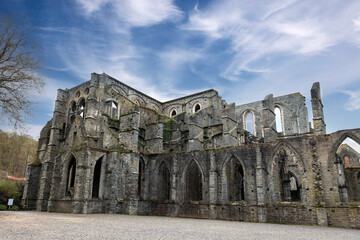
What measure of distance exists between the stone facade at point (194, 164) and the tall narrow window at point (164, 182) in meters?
0.08

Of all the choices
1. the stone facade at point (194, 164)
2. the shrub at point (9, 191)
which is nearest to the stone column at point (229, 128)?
the stone facade at point (194, 164)

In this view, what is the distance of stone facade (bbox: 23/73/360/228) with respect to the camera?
15500 millimetres

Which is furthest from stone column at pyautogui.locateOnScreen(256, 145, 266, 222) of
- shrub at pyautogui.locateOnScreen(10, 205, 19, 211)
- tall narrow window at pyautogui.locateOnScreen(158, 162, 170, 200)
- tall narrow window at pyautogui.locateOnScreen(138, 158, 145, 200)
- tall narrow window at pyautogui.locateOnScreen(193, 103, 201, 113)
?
shrub at pyautogui.locateOnScreen(10, 205, 19, 211)

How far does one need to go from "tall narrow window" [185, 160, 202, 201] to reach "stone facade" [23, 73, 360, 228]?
0.08m

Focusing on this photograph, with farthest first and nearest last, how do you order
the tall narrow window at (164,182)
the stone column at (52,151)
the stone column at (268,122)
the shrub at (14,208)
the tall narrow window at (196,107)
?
the tall narrow window at (196,107) < the stone column at (268,122) < the stone column at (52,151) < the shrub at (14,208) < the tall narrow window at (164,182)

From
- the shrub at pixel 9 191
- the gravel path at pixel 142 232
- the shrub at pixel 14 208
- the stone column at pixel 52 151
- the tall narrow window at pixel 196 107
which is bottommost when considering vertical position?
the gravel path at pixel 142 232

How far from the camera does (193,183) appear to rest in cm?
2075

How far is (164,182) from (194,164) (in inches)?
125

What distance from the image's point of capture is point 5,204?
22922 millimetres

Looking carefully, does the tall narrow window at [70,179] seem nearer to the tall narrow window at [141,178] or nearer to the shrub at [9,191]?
the tall narrow window at [141,178]

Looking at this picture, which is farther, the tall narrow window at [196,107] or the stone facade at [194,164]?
the tall narrow window at [196,107]

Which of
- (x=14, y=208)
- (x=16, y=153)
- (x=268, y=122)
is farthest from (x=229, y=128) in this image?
(x=16, y=153)

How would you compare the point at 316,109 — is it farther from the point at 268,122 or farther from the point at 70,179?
the point at 70,179

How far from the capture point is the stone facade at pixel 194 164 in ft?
50.9
